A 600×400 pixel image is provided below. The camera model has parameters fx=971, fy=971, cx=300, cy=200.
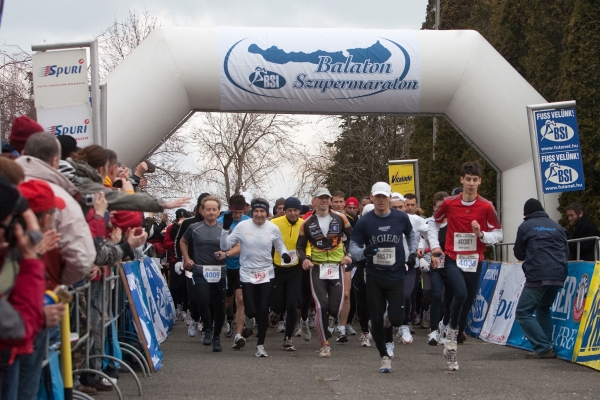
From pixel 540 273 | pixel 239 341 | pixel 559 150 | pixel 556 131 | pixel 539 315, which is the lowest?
pixel 239 341

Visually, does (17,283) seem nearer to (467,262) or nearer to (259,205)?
(467,262)

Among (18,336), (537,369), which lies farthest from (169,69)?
(18,336)

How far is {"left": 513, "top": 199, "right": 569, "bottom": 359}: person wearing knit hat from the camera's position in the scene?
10875 millimetres

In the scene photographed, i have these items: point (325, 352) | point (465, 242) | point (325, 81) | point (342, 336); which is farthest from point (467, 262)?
point (325, 81)

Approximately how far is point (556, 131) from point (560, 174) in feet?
2.14

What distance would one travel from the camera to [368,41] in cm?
1639

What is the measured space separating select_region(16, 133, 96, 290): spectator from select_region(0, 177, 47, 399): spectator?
713mm

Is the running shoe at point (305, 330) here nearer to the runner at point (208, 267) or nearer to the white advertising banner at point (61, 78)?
the runner at point (208, 267)

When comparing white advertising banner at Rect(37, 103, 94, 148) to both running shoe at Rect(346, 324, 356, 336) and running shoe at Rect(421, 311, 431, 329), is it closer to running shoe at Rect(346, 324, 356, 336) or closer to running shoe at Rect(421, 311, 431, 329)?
running shoe at Rect(346, 324, 356, 336)

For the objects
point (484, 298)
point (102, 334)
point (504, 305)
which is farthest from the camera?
point (484, 298)

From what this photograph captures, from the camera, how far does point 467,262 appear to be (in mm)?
10148

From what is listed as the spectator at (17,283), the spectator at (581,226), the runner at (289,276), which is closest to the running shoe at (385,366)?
the runner at (289,276)

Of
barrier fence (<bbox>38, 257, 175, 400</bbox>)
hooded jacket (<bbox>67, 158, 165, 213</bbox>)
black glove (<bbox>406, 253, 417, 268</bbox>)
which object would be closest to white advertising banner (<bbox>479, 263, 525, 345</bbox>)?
black glove (<bbox>406, 253, 417, 268</bbox>)

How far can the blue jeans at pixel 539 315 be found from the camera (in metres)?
10.9
